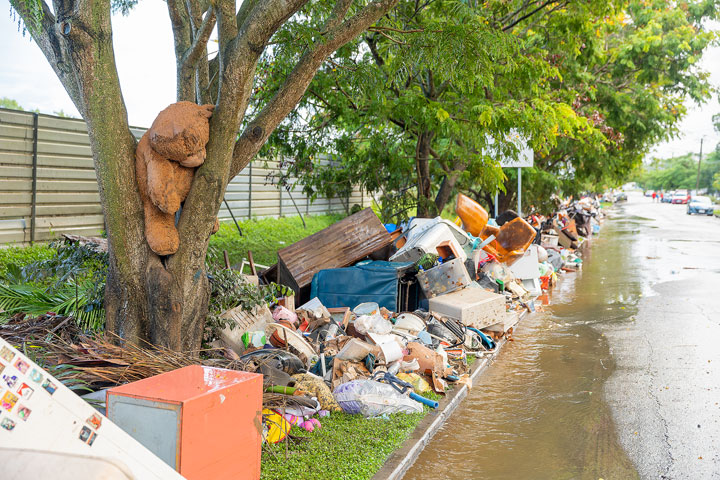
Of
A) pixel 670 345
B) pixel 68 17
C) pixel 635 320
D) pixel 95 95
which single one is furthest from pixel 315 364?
pixel 635 320

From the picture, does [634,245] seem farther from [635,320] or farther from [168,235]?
[168,235]

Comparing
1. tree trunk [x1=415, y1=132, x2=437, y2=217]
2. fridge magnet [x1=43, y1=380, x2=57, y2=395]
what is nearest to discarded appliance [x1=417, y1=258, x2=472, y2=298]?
tree trunk [x1=415, y1=132, x2=437, y2=217]

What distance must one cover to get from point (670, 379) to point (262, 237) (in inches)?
500

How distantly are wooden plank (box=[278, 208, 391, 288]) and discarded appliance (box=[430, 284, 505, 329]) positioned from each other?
5.34 feet

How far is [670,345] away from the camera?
8.34 meters

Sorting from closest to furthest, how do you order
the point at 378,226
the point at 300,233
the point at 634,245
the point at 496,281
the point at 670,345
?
the point at 670,345 → the point at 378,226 → the point at 496,281 → the point at 300,233 → the point at 634,245

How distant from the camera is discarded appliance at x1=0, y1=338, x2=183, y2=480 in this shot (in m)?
2.46

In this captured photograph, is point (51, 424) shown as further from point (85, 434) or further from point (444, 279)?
point (444, 279)

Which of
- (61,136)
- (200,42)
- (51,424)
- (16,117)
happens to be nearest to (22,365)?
(51,424)

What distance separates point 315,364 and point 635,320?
21.0 ft

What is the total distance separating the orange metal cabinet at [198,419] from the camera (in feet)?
10.6

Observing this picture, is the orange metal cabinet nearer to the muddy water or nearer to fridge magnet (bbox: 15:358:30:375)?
fridge magnet (bbox: 15:358:30:375)

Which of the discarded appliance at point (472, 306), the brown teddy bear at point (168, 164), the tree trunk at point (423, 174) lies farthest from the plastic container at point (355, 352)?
the tree trunk at point (423, 174)

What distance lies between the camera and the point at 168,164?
5.37m
